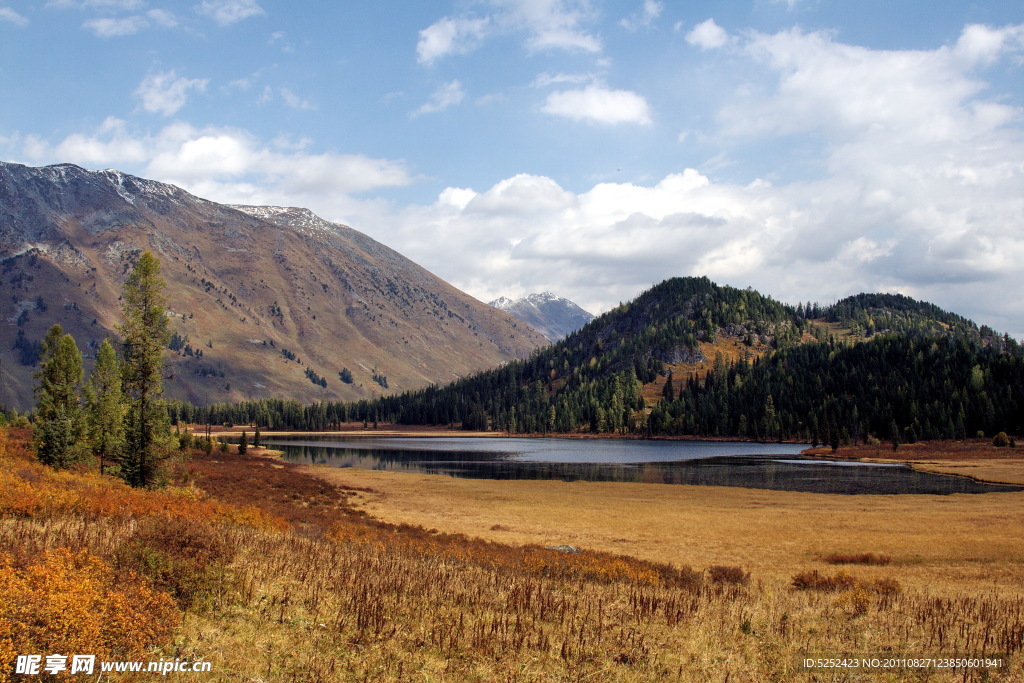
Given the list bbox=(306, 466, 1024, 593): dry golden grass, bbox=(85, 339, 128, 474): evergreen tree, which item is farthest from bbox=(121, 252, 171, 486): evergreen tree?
bbox=(306, 466, 1024, 593): dry golden grass

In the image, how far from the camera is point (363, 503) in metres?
49.6

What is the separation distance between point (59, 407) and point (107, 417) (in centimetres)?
315

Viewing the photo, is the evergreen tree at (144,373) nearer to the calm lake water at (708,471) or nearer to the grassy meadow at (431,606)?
the grassy meadow at (431,606)

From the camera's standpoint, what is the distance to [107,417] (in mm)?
44562

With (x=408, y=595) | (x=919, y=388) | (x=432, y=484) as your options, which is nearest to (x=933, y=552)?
(x=408, y=595)

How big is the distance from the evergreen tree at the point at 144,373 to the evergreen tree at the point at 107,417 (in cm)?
128

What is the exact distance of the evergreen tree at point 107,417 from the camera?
37.3 metres

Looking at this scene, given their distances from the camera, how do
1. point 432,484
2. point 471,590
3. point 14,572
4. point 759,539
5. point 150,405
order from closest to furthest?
point 14,572, point 471,590, point 759,539, point 150,405, point 432,484

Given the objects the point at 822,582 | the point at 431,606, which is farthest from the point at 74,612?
the point at 822,582

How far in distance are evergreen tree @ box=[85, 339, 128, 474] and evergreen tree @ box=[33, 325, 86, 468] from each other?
1.49 metres

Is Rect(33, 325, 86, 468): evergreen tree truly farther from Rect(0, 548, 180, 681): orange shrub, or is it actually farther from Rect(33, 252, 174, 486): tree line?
Rect(0, 548, 180, 681): orange shrub

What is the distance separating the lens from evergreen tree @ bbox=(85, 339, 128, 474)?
123 ft

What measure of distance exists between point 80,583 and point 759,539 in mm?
33568

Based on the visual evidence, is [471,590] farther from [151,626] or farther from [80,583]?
[80,583]
